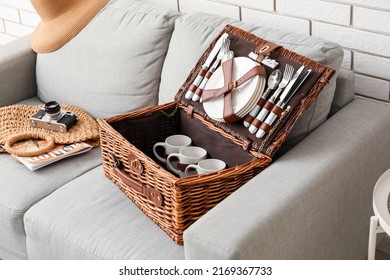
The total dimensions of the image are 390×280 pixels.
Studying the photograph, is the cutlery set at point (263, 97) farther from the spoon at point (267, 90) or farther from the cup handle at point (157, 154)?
the cup handle at point (157, 154)

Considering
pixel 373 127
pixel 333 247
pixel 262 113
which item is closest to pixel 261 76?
pixel 262 113

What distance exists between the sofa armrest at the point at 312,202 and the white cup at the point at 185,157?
0.24 metres

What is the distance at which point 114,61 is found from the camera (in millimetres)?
2270

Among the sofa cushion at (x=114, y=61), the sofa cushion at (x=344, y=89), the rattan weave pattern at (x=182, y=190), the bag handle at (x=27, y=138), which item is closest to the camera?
the rattan weave pattern at (x=182, y=190)

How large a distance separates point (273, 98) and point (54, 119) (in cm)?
82

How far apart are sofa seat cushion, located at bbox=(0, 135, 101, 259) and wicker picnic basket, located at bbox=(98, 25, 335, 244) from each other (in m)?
0.15

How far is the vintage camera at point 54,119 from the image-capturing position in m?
2.23

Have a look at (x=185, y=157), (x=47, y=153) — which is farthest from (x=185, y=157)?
(x=47, y=153)

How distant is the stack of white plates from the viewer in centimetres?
181

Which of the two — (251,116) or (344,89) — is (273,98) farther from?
(344,89)

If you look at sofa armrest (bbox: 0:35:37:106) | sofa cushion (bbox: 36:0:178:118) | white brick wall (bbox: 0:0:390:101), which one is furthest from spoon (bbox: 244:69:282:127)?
sofa armrest (bbox: 0:35:37:106)

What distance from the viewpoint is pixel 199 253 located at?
4.95ft

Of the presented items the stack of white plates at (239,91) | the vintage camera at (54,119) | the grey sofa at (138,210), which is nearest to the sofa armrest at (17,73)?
the grey sofa at (138,210)
